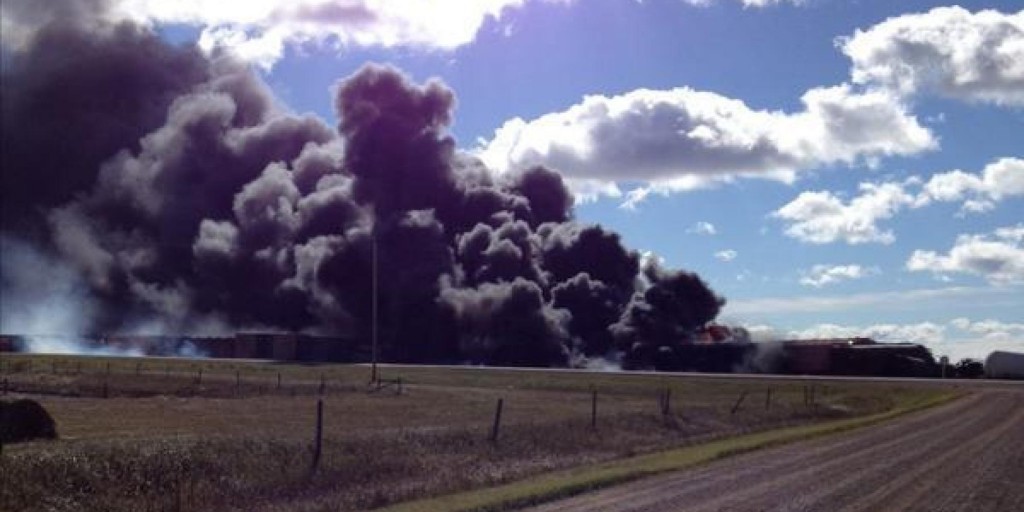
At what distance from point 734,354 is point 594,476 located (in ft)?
258

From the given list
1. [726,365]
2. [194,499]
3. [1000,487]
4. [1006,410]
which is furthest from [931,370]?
[194,499]

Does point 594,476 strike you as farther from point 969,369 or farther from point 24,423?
point 969,369

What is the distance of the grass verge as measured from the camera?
18.9 m

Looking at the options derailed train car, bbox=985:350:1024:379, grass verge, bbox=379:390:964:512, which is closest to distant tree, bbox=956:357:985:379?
derailed train car, bbox=985:350:1024:379

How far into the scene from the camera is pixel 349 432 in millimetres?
27719

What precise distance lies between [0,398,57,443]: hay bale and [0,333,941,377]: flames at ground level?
76.7 m

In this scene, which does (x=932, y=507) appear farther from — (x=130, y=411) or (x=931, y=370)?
(x=931, y=370)

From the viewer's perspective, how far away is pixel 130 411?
134 feet

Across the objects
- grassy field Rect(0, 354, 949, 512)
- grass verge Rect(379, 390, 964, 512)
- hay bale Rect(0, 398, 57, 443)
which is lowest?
grass verge Rect(379, 390, 964, 512)

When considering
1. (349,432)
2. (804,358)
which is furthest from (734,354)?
(349,432)

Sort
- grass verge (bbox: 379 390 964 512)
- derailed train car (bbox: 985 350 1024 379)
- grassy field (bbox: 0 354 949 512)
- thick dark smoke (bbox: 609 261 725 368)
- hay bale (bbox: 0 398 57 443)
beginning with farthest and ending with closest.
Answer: thick dark smoke (bbox: 609 261 725 368)
derailed train car (bbox: 985 350 1024 379)
hay bale (bbox: 0 398 57 443)
grass verge (bbox: 379 390 964 512)
grassy field (bbox: 0 354 949 512)

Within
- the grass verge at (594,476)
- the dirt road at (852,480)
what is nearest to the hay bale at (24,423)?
the grass verge at (594,476)

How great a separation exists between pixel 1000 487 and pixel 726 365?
78203mm

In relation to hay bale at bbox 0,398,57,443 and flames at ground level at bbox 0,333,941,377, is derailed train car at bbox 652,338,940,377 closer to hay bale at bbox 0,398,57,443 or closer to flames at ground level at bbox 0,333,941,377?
flames at ground level at bbox 0,333,941,377
